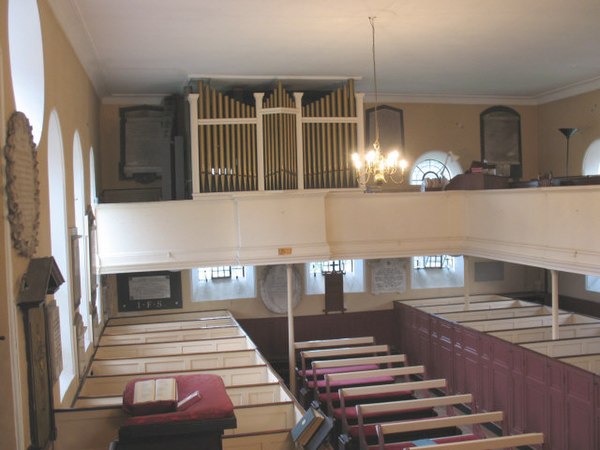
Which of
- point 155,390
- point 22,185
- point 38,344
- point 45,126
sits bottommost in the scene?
point 155,390

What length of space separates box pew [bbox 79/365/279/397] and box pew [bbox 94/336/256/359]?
4.72 feet

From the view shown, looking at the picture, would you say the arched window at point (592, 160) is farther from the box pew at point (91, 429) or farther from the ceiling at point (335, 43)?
the box pew at point (91, 429)

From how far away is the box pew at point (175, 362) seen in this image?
30.8 feet

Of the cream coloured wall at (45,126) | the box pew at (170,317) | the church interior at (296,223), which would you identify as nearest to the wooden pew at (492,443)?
the church interior at (296,223)

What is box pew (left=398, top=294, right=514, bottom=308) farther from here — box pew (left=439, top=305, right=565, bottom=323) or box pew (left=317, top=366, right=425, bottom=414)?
box pew (left=317, top=366, right=425, bottom=414)

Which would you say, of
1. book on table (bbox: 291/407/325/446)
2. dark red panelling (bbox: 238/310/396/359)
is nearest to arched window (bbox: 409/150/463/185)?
dark red panelling (bbox: 238/310/396/359)

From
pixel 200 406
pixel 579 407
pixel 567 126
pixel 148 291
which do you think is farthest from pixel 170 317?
pixel 567 126

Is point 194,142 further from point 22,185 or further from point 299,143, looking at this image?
point 22,185

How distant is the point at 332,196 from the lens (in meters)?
11.7

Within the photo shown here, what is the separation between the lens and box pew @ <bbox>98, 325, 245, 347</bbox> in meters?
11.1

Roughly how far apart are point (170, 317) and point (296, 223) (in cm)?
444

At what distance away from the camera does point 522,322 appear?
12.4 meters

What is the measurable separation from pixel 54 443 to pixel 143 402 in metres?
1.79

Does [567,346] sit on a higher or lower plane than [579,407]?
higher
